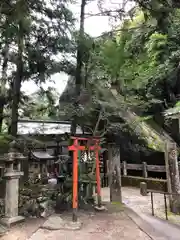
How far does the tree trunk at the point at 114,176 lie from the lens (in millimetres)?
7461

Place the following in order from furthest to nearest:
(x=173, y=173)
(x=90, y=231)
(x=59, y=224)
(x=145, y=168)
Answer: (x=145, y=168)
(x=173, y=173)
(x=59, y=224)
(x=90, y=231)

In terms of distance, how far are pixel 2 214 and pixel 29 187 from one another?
3.75 feet

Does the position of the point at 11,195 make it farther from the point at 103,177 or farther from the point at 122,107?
the point at 103,177

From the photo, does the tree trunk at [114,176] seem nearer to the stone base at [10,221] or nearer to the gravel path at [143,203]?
Result: the gravel path at [143,203]

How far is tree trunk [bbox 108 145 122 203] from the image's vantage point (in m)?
7.46

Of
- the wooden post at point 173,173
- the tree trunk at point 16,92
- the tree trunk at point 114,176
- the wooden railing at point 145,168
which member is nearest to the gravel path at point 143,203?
the wooden post at point 173,173

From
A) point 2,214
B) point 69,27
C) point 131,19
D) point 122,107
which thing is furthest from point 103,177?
point 131,19

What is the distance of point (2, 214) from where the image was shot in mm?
5645

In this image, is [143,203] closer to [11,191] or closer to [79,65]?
[11,191]

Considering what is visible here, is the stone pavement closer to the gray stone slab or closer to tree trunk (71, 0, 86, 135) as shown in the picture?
the gray stone slab

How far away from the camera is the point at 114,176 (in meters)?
7.57

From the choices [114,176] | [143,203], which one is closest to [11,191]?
[114,176]

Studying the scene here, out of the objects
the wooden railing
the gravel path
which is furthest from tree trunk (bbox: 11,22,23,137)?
the wooden railing

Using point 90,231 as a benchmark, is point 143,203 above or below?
below
